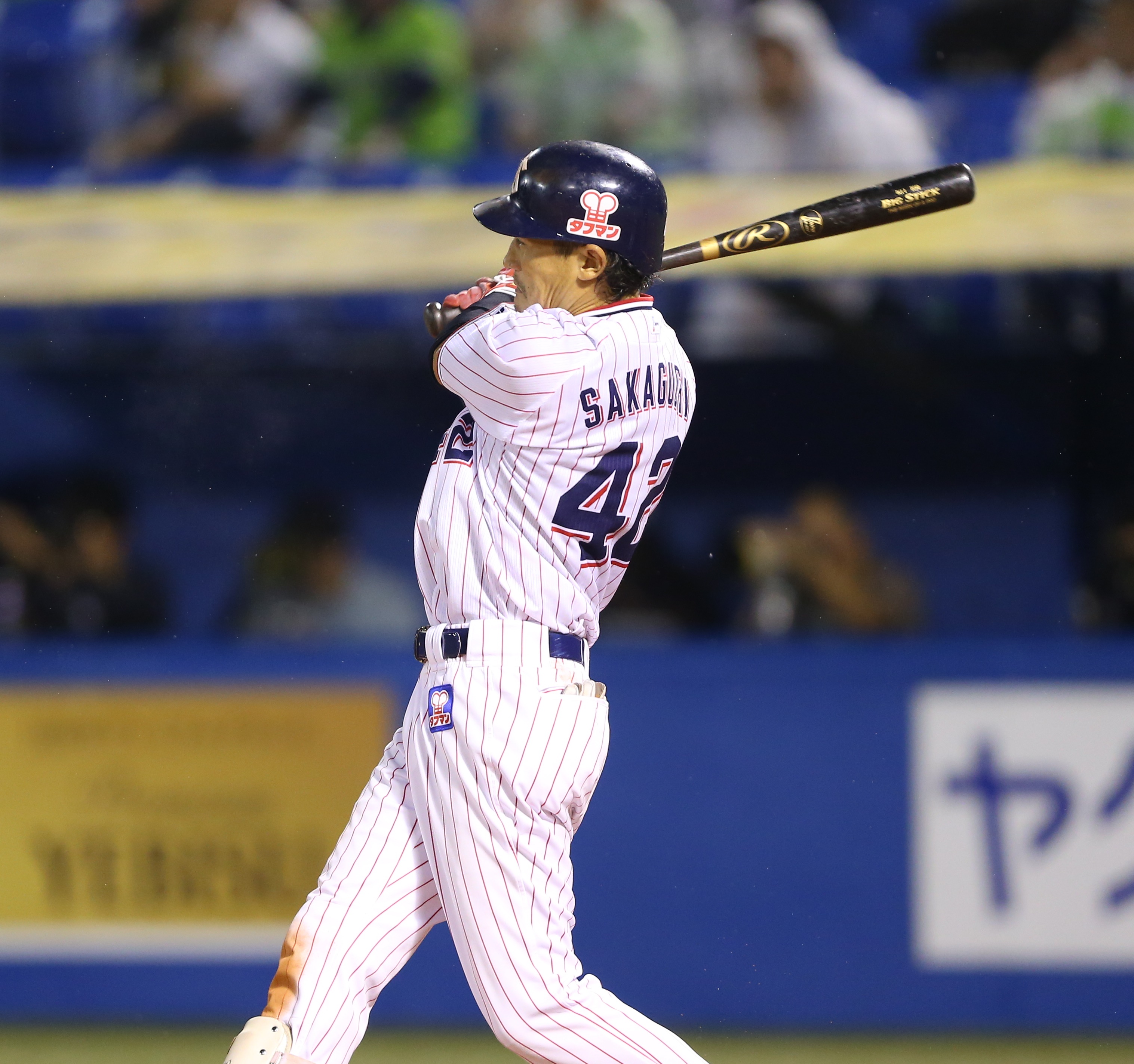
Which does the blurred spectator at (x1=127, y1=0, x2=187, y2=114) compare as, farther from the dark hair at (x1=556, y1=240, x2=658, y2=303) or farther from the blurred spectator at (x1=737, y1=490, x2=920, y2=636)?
the dark hair at (x1=556, y1=240, x2=658, y2=303)

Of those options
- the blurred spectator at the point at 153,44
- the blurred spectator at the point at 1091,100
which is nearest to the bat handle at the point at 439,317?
the blurred spectator at the point at 1091,100

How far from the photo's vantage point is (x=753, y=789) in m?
4.61

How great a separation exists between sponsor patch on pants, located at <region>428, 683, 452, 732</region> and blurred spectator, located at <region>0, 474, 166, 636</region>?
9.65ft

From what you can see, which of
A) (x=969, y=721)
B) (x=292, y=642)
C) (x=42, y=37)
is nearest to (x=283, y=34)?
(x=42, y=37)

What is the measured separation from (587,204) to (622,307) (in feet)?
0.59

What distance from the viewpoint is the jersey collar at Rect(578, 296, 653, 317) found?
8.12 ft

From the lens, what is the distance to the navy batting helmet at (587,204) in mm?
2420

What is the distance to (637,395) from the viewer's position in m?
2.46

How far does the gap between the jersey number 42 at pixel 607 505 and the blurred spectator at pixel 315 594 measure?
263cm

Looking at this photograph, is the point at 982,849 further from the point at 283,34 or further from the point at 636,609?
the point at 283,34

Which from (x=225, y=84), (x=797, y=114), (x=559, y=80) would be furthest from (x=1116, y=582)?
(x=225, y=84)

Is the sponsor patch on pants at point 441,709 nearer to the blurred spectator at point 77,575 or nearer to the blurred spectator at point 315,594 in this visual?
the blurred spectator at point 315,594

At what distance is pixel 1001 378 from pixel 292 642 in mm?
2685

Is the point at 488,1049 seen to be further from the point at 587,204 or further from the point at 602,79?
the point at 602,79
